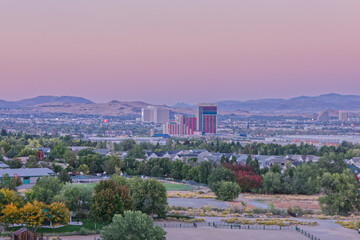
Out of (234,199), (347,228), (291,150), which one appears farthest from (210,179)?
(291,150)

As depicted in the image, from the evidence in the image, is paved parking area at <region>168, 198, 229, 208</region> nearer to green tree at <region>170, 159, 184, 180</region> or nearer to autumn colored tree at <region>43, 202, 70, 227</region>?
autumn colored tree at <region>43, 202, 70, 227</region>

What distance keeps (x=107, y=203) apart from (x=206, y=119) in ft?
519

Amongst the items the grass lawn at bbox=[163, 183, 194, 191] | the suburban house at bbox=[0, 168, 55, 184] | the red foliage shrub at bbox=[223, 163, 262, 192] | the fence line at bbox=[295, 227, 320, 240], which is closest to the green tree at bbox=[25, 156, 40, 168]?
the suburban house at bbox=[0, 168, 55, 184]

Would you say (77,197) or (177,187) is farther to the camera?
(177,187)

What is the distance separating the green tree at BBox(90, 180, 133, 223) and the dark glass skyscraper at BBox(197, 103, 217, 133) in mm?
155907

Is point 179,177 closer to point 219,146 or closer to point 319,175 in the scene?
point 319,175

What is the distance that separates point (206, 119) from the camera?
7530 inches

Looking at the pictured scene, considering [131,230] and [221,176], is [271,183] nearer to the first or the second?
[221,176]

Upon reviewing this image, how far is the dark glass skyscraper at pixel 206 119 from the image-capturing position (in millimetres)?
190875

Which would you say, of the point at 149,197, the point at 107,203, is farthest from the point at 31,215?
the point at 149,197

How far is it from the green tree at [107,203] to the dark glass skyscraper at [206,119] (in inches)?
6138

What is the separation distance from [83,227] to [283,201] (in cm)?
2241

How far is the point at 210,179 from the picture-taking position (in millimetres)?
54531

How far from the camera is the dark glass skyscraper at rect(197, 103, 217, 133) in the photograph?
19088cm
